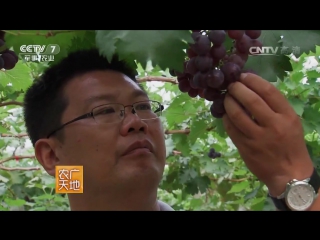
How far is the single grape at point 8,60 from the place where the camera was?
67cm

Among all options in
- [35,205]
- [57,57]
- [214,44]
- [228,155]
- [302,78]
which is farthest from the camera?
[35,205]

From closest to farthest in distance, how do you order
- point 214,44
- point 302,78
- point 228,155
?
point 214,44, point 302,78, point 228,155

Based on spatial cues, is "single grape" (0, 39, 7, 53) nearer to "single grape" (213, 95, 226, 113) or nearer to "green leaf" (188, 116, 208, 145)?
"single grape" (213, 95, 226, 113)

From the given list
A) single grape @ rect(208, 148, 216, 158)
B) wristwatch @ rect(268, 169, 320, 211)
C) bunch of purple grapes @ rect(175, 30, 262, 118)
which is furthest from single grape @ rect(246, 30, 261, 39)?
single grape @ rect(208, 148, 216, 158)

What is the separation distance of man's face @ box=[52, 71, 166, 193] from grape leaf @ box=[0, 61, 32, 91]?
8 centimetres

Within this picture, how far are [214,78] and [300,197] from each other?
0.67 feet

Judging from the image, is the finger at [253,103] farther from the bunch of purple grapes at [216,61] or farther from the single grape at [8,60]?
the single grape at [8,60]

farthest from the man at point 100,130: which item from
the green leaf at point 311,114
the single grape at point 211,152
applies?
the single grape at point 211,152

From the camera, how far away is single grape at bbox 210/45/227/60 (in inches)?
21.9

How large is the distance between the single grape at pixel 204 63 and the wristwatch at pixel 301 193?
194mm
